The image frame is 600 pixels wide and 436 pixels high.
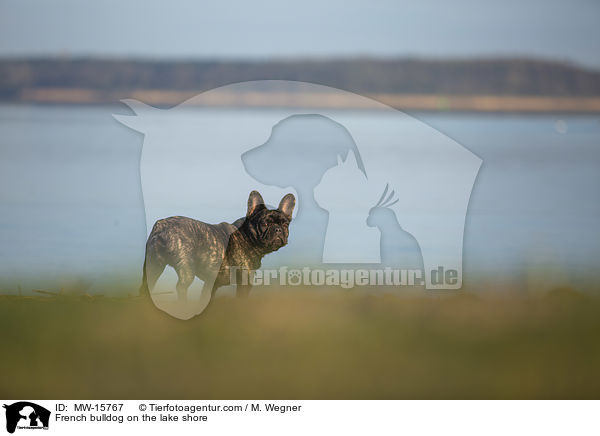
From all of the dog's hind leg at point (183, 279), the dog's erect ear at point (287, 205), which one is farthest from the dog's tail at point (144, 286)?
the dog's erect ear at point (287, 205)

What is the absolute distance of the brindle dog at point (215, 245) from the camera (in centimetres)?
252

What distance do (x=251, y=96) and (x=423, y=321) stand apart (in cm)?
852

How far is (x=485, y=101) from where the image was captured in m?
15.9

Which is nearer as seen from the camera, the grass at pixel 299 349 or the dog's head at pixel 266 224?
the grass at pixel 299 349

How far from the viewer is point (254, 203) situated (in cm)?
260

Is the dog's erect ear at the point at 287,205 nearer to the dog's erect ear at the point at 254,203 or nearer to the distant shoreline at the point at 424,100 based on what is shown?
the dog's erect ear at the point at 254,203

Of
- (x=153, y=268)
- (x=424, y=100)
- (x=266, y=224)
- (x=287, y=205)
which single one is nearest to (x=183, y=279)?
(x=153, y=268)

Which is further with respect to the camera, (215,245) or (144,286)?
(144,286)

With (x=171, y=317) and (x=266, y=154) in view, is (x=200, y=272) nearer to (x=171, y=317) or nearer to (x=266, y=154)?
(x=171, y=317)

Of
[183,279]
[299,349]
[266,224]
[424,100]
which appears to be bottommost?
[299,349]

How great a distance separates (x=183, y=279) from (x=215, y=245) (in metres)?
0.16

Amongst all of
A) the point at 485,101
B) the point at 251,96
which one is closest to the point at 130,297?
the point at 251,96

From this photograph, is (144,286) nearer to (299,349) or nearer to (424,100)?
(299,349)

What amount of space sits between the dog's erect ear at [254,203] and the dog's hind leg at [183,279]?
11.0 inches
